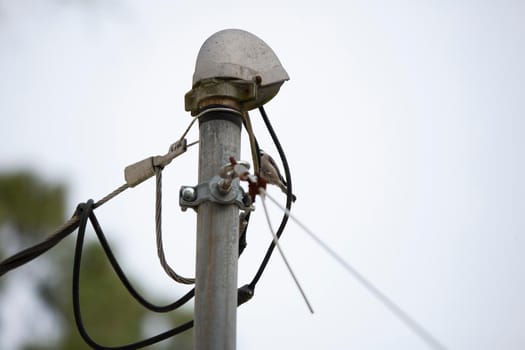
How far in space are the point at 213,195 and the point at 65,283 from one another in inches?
274

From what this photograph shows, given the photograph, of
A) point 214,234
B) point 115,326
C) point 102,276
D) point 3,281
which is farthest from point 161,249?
point 3,281

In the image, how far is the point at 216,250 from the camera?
5.14ft

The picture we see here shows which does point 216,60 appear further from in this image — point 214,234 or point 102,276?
point 102,276

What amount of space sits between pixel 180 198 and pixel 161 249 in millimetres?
270

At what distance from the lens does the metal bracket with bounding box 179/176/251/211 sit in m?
1.59

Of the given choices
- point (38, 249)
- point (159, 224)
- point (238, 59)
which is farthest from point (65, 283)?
point (238, 59)

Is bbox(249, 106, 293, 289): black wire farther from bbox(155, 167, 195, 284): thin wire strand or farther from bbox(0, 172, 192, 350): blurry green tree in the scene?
bbox(0, 172, 192, 350): blurry green tree

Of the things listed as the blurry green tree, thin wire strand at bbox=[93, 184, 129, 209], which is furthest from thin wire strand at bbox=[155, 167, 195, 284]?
the blurry green tree

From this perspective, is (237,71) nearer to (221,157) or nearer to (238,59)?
(238,59)

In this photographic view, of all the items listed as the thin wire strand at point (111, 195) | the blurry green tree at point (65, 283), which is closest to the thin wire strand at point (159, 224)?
the thin wire strand at point (111, 195)

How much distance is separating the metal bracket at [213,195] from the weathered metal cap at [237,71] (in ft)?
0.66

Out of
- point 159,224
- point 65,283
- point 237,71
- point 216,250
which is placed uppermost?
point 65,283

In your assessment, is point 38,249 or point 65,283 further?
point 65,283

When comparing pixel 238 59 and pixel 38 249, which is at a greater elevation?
pixel 238 59
